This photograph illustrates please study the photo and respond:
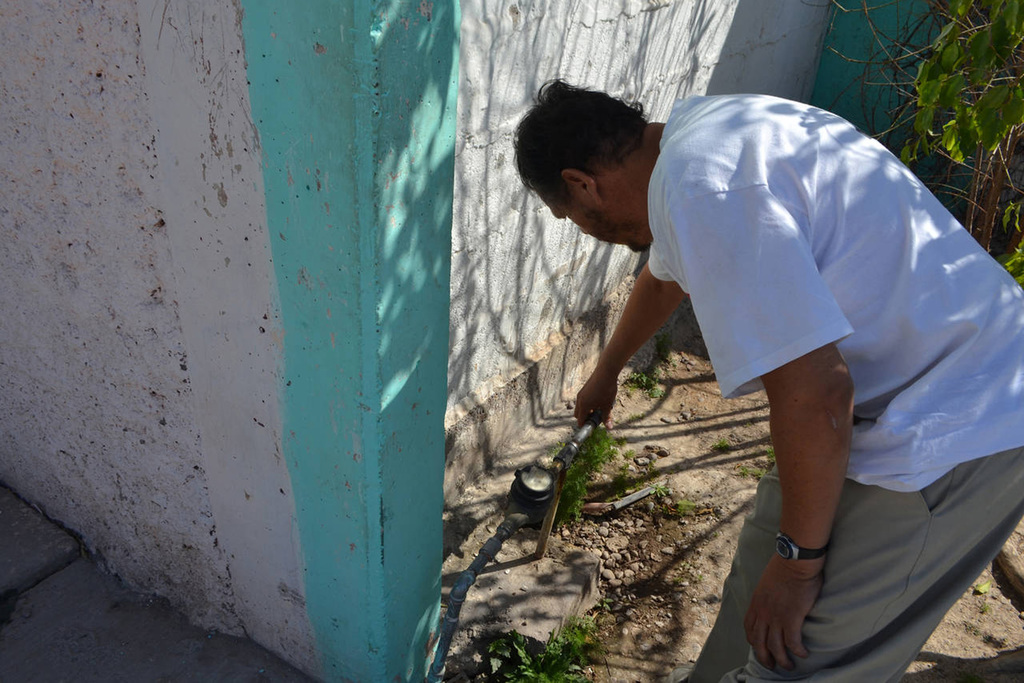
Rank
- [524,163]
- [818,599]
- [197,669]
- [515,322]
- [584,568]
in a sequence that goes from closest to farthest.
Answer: [818,599]
[524,163]
[197,669]
[584,568]
[515,322]

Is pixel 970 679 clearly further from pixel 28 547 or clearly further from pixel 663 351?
pixel 28 547

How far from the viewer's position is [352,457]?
Answer: 1.72 meters

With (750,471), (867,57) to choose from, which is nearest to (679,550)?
(750,471)

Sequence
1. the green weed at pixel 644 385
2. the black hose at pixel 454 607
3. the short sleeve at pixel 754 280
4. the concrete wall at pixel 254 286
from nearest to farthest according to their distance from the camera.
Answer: the short sleeve at pixel 754 280
the concrete wall at pixel 254 286
the black hose at pixel 454 607
the green weed at pixel 644 385

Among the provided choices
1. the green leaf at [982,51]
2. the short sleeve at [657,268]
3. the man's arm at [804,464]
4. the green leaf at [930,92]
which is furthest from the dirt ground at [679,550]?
the green leaf at [982,51]

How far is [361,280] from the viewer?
1.51 m

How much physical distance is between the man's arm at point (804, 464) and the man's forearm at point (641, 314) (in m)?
0.73

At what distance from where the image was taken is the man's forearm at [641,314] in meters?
2.18

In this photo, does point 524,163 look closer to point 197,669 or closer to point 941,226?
point 941,226

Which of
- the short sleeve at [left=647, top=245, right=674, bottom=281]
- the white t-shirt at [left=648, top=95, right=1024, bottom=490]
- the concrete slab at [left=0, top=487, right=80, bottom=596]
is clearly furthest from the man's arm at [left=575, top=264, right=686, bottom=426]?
the concrete slab at [left=0, top=487, right=80, bottom=596]

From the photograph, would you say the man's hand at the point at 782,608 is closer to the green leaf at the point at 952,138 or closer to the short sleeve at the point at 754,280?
the short sleeve at the point at 754,280

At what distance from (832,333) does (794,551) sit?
1.69 ft

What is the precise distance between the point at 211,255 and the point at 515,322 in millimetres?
1659

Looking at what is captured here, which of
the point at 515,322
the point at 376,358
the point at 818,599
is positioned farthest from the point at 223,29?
the point at 515,322
